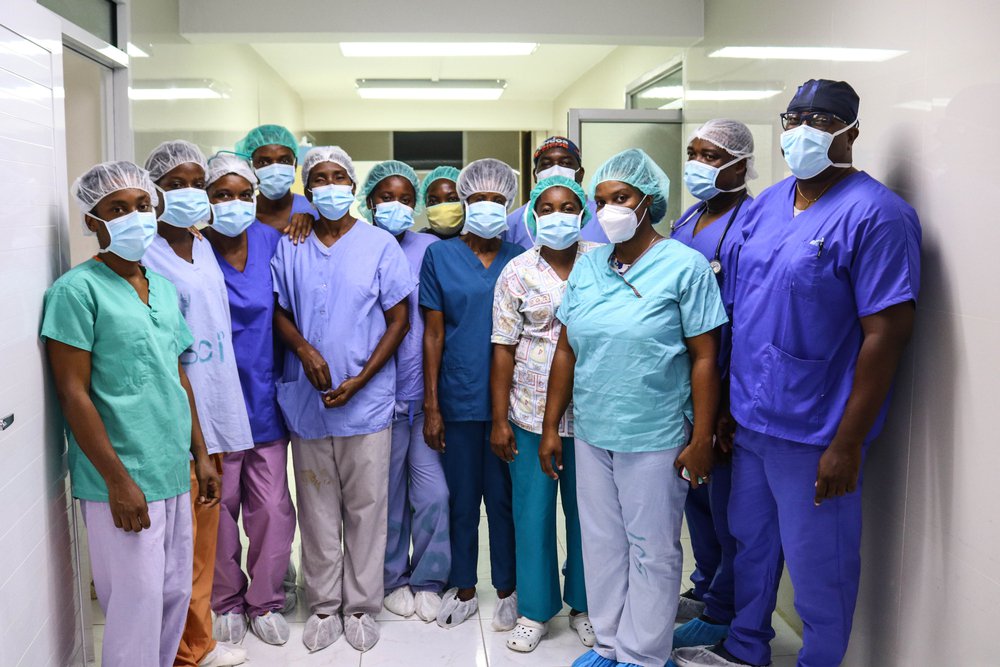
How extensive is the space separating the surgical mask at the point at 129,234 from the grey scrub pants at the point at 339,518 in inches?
35.5

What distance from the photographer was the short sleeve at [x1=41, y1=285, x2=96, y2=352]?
1.84m

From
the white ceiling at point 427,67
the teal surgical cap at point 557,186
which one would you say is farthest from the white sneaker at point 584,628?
the white ceiling at point 427,67

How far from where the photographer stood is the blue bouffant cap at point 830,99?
78.9 inches

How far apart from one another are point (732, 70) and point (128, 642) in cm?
290

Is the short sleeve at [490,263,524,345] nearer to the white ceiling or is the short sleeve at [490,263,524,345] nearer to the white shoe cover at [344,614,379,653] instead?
the white shoe cover at [344,614,379,653]

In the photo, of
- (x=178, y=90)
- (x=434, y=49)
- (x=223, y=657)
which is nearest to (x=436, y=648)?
(x=223, y=657)

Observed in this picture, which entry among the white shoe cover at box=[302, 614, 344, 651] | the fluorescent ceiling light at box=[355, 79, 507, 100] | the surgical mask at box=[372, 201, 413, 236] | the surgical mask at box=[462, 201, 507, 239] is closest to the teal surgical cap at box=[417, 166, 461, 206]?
the surgical mask at box=[372, 201, 413, 236]

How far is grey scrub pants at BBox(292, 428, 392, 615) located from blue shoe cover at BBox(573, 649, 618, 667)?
0.70m

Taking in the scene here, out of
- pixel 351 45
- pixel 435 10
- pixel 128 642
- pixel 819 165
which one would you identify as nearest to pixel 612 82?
pixel 351 45

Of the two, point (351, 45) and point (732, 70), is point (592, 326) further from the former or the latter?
point (351, 45)

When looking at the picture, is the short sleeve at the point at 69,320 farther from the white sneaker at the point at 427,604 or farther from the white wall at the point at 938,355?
the white wall at the point at 938,355

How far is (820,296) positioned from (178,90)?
297 cm

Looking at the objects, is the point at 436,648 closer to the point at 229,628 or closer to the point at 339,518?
the point at 339,518

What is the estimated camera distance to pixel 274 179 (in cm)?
288
